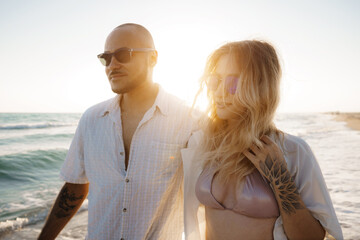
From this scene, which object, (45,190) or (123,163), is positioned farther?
(45,190)

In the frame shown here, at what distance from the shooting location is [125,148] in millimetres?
2480

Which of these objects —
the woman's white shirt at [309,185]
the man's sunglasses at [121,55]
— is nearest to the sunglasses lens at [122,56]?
the man's sunglasses at [121,55]

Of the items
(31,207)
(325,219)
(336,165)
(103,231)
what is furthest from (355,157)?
(31,207)

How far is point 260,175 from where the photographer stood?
74.9 inches

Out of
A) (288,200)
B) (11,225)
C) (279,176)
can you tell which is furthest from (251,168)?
(11,225)

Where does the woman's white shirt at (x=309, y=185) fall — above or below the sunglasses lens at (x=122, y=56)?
below

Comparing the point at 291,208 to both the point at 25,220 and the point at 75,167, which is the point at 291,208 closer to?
the point at 75,167

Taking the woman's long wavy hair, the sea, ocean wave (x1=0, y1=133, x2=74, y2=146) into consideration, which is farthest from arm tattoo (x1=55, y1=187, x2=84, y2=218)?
ocean wave (x1=0, y1=133, x2=74, y2=146)

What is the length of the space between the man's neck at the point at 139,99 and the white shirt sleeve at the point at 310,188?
60.0 inches

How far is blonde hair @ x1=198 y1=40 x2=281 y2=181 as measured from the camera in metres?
1.93

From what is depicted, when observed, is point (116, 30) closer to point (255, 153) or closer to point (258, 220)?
point (255, 153)

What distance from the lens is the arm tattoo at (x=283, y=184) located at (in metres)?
1.70

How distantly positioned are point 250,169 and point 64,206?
2.03 m

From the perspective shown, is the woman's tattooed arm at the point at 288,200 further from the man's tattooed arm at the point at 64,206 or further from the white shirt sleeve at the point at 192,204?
the man's tattooed arm at the point at 64,206
